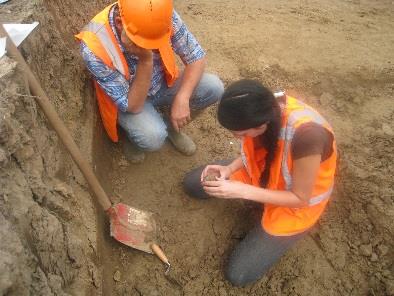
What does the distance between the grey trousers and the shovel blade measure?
0.54 m

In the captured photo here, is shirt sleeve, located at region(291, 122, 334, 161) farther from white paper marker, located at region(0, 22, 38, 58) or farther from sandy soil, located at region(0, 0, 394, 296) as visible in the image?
white paper marker, located at region(0, 22, 38, 58)

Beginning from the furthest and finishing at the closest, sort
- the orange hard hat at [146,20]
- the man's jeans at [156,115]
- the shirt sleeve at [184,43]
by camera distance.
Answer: the man's jeans at [156,115]
the shirt sleeve at [184,43]
the orange hard hat at [146,20]

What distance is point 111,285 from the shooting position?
2227mm

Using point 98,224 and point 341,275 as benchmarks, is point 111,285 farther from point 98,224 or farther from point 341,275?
point 341,275

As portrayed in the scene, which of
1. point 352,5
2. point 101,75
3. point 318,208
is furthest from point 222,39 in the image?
point 318,208

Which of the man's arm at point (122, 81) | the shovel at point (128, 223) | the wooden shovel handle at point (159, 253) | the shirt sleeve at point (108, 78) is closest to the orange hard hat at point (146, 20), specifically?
the man's arm at point (122, 81)

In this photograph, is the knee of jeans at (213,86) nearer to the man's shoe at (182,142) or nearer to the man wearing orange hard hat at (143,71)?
the man wearing orange hard hat at (143,71)

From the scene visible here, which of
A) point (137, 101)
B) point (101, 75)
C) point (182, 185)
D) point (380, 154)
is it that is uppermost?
point (101, 75)

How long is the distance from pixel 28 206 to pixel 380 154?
2.64m

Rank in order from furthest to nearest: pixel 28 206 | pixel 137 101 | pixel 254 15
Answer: pixel 254 15, pixel 137 101, pixel 28 206

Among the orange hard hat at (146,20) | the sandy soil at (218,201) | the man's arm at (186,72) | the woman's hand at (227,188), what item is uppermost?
the orange hard hat at (146,20)

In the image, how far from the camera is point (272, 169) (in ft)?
6.87

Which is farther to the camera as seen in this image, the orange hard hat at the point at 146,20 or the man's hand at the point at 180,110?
the man's hand at the point at 180,110

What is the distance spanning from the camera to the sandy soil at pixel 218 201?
90.0 inches
